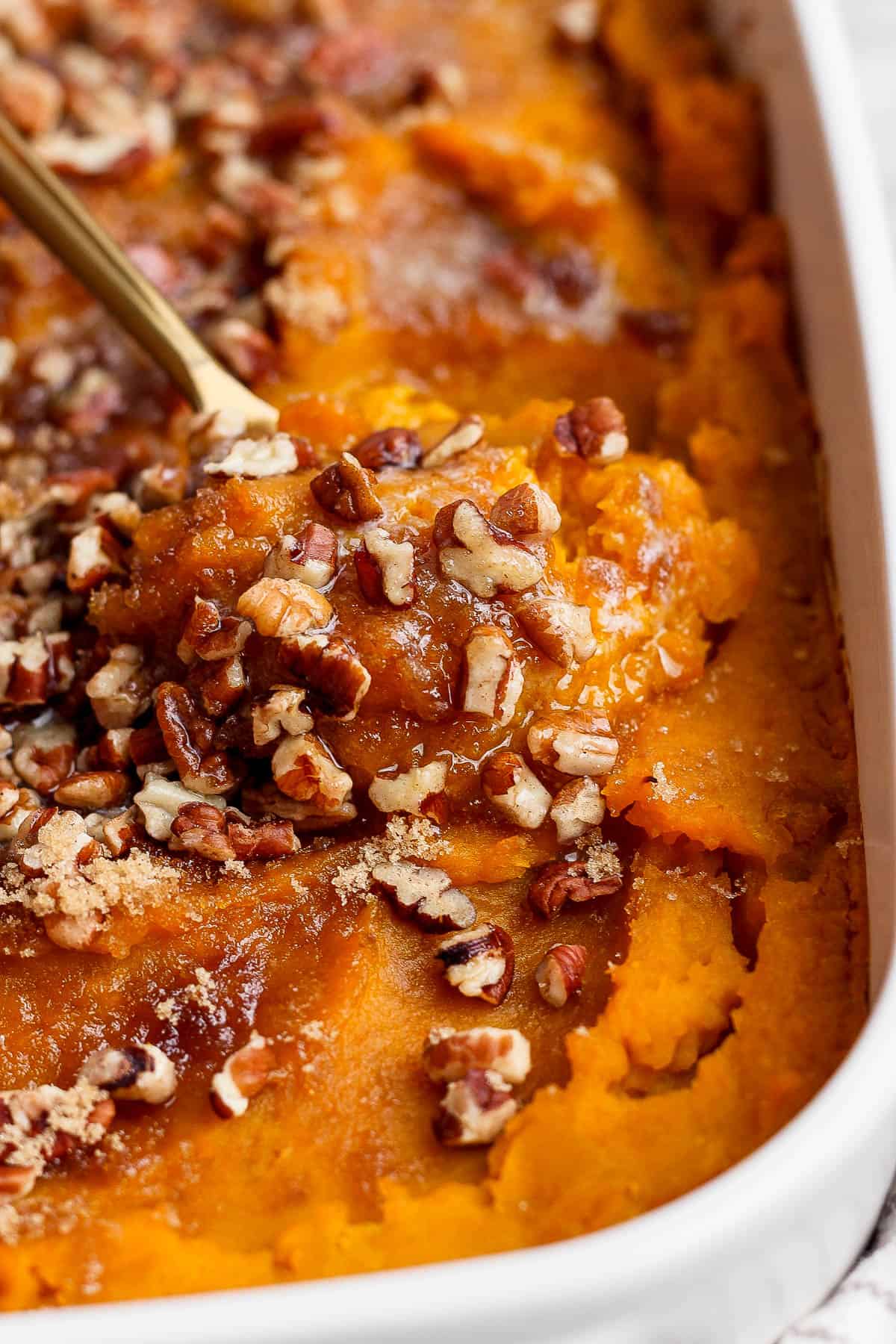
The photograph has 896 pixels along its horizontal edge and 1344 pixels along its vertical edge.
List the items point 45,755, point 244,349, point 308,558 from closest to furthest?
point 308,558 < point 45,755 < point 244,349

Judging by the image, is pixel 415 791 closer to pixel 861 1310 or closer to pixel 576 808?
pixel 576 808

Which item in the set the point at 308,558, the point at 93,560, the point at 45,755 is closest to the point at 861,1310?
the point at 308,558

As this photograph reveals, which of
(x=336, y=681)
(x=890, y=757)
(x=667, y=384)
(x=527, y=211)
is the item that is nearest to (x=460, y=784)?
(x=336, y=681)

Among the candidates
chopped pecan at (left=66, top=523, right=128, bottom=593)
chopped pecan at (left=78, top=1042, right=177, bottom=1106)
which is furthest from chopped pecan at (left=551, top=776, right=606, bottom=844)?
chopped pecan at (left=66, top=523, right=128, bottom=593)

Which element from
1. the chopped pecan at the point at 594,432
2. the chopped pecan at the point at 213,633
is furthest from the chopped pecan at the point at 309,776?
the chopped pecan at the point at 594,432

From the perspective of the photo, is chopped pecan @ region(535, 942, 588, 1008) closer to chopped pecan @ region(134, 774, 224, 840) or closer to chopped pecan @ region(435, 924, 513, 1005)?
chopped pecan @ region(435, 924, 513, 1005)

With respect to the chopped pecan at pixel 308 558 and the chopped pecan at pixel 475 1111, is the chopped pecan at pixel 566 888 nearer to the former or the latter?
the chopped pecan at pixel 475 1111
